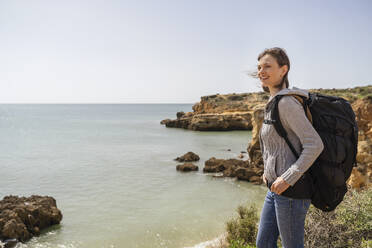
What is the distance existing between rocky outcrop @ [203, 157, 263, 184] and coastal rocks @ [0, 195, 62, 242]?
8599mm

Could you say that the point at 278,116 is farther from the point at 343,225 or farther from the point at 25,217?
the point at 25,217

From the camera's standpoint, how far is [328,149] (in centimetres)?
206

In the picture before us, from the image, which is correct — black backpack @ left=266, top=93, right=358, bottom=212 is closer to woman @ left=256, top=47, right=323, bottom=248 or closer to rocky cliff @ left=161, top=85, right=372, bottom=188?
woman @ left=256, top=47, right=323, bottom=248

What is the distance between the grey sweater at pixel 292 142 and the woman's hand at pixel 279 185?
27 millimetres

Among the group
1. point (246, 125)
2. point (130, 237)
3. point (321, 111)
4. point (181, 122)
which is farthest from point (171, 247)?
point (181, 122)

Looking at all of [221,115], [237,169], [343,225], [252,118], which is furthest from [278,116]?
[221,115]

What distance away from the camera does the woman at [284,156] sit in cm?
204

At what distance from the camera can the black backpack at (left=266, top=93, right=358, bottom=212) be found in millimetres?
2078

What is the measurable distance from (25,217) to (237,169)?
9.70 m

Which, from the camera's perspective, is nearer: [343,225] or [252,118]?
[343,225]

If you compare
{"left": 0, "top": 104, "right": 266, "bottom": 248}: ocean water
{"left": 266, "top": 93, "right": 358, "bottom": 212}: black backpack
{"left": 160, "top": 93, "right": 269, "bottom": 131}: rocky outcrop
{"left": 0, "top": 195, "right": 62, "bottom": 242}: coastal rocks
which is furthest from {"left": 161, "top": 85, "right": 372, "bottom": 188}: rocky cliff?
{"left": 0, "top": 195, "right": 62, "bottom": 242}: coastal rocks

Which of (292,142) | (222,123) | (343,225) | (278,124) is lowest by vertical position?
(222,123)

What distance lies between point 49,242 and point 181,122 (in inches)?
1616

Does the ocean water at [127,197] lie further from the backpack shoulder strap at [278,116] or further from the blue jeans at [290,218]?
the backpack shoulder strap at [278,116]
